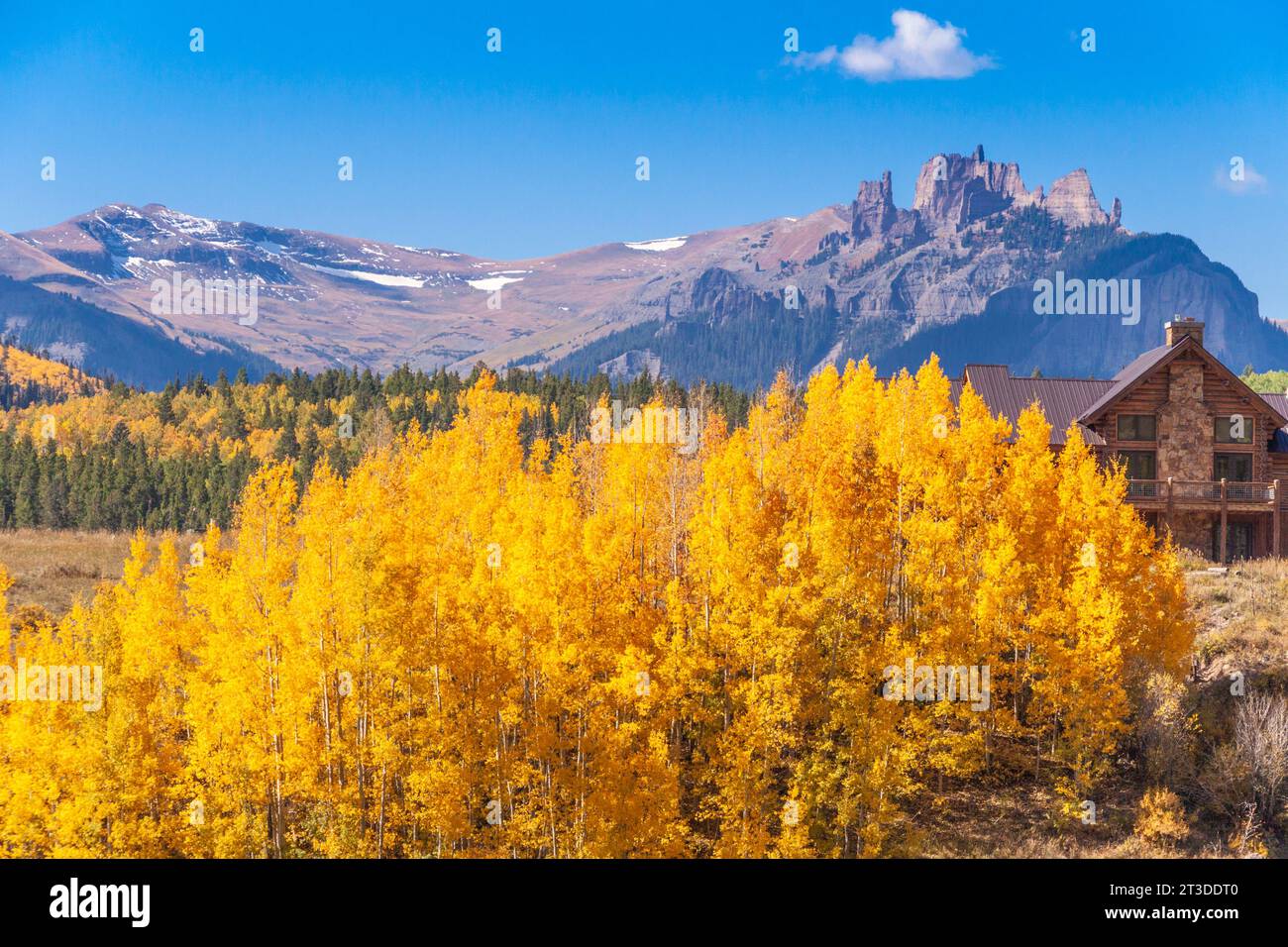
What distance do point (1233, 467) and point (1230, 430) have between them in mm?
1964

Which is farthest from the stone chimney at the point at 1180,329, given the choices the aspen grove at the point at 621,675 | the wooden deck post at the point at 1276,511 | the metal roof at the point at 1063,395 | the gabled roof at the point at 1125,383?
the aspen grove at the point at 621,675

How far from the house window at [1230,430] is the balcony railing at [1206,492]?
7.80ft

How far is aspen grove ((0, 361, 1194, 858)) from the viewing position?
34469mm

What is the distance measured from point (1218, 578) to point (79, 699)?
154 ft

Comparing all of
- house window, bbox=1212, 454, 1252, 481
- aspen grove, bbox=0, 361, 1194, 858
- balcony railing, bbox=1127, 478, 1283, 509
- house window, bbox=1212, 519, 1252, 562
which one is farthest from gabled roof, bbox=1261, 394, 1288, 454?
aspen grove, bbox=0, 361, 1194, 858

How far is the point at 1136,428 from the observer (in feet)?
186

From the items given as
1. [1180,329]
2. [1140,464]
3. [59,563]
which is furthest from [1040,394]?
[59,563]

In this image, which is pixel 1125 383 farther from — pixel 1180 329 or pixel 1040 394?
pixel 1180 329

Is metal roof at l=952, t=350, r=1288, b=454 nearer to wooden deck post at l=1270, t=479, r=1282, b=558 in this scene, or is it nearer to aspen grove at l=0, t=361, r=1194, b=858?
wooden deck post at l=1270, t=479, r=1282, b=558

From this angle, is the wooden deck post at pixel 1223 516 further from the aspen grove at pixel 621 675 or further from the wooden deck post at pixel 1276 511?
the aspen grove at pixel 621 675

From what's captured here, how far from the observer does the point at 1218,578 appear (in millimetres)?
49312

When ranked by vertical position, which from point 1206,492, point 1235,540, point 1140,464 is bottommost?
point 1235,540

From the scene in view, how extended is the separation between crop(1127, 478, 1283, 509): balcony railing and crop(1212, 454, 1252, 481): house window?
3.27 feet
